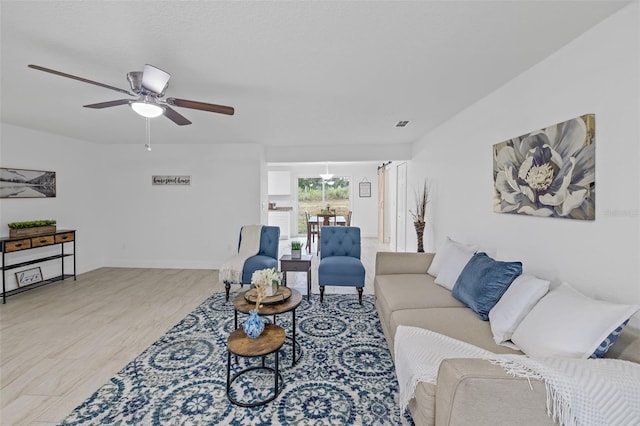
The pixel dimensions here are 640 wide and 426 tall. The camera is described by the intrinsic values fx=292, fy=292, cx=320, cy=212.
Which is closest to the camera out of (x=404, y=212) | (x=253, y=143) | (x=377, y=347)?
(x=377, y=347)

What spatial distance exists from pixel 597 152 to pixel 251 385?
8.87 feet

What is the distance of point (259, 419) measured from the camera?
5.93ft

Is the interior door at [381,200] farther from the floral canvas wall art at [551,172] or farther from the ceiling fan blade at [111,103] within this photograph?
the ceiling fan blade at [111,103]

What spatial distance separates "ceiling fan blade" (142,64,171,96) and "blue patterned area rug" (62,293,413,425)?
6.99 ft

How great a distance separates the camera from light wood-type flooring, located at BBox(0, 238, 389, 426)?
2045mm

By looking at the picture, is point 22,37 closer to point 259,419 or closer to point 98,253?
point 259,419

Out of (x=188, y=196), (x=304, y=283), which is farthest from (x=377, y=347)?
(x=188, y=196)

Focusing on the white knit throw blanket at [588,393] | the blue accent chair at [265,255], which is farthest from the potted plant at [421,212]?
the white knit throw blanket at [588,393]

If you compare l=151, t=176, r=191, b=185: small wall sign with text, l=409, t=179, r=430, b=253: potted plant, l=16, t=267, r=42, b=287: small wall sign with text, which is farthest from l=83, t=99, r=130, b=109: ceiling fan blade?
l=409, t=179, r=430, b=253: potted plant

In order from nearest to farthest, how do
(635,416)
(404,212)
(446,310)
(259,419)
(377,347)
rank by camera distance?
(635,416), (259,419), (446,310), (377,347), (404,212)

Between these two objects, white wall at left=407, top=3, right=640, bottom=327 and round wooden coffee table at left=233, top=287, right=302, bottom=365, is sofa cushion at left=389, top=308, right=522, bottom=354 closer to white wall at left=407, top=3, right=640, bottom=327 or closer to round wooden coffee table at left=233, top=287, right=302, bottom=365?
white wall at left=407, top=3, right=640, bottom=327

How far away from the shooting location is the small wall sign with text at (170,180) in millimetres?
5633

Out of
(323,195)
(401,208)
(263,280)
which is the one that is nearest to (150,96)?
(263,280)

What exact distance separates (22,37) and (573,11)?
128 inches
